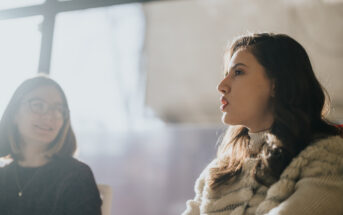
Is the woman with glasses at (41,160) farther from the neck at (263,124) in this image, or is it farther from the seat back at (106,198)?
the neck at (263,124)

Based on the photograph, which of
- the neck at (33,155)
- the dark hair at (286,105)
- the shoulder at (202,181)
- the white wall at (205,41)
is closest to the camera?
the dark hair at (286,105)

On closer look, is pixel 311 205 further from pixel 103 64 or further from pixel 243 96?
pixel 103 64

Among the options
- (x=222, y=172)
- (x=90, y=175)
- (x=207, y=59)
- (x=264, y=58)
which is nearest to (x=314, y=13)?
(x=207, y=59)

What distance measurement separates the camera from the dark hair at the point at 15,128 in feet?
5.96

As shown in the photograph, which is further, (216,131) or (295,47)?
(216,131)

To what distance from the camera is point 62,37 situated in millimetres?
2635

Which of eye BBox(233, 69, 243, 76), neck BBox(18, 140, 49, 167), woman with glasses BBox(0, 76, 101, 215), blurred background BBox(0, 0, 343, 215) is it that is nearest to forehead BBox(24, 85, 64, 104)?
woman with glasses BBox(0, 76, 101, 215)

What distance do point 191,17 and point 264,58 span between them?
2.16 metres

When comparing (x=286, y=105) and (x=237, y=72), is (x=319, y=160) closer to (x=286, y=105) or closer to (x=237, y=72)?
(x=286, y=105)

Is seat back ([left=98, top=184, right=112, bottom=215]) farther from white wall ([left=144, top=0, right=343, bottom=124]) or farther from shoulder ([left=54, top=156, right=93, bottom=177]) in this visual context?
white wall ([left=144, top=0, right=343, bottom=124])

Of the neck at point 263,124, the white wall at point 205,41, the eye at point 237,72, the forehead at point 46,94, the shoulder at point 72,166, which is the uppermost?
the white wall at point 205,41

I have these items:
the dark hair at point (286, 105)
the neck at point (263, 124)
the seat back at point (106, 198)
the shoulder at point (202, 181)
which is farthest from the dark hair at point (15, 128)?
the neck at point (263, 124)

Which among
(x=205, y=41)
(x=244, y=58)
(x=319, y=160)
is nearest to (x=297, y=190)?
(x=319, y=160)

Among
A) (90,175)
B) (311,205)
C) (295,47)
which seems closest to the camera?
(311,205)
